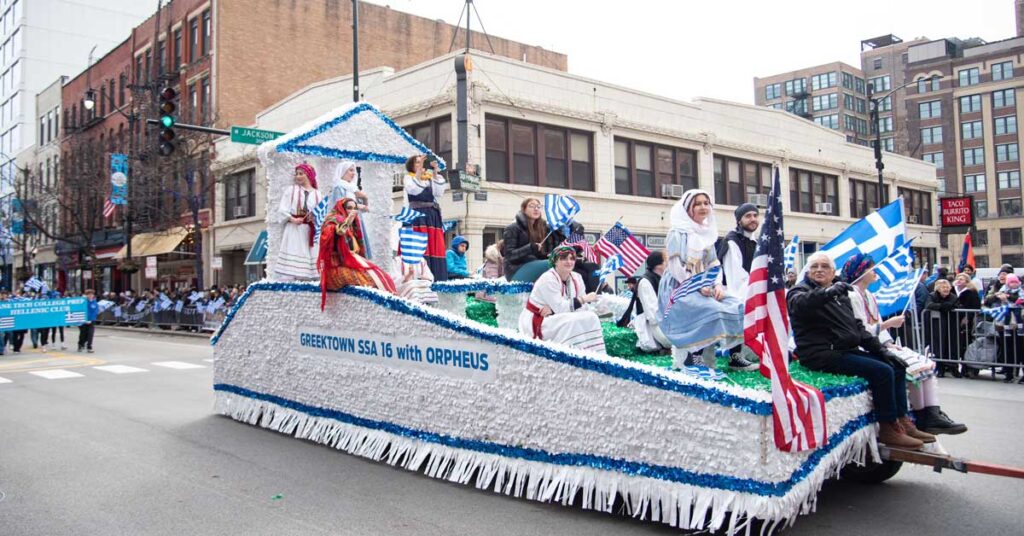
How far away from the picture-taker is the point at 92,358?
18.0 meters

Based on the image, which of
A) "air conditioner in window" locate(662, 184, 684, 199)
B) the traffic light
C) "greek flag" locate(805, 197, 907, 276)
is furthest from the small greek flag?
"air conditioner in window" locate(662, 184, 684, 199)

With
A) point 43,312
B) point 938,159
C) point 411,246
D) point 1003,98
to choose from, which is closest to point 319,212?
point 411,246

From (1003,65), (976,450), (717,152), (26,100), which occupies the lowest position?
(976,450)

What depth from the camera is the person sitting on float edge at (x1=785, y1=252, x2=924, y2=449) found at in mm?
5434

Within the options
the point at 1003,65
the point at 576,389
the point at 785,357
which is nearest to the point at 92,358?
the point at 576,389

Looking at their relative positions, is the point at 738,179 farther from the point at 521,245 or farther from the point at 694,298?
the point at 694,298

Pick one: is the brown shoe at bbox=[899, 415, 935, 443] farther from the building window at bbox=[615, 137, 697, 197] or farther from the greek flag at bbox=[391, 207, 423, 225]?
the building window at bbox=[615, 137, 697, 197]

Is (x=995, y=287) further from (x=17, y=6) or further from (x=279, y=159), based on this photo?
(x=17, y=6)

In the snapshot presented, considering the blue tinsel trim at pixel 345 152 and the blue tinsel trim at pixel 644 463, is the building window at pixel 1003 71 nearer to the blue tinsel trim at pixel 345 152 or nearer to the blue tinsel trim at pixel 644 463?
the blue tinsel trim at pixel 345 152

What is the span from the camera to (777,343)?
464 cm

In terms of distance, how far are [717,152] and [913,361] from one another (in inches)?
1034

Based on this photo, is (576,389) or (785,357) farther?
(576,389)

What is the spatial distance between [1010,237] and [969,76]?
1975 centimetres

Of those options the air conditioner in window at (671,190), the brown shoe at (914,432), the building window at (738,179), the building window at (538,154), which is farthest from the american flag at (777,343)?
the building window at (738,179)
